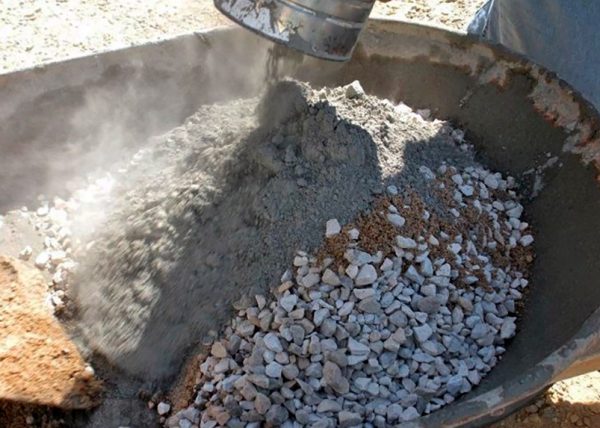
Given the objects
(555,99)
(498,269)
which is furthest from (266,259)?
(555,99)

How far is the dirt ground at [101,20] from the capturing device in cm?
349

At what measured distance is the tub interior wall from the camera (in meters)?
2.05

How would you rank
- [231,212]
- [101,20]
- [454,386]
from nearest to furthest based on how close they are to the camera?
[454,386], [231,212], [101,20]

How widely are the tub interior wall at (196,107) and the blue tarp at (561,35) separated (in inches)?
11.2

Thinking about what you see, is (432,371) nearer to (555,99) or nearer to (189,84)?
(555,99)

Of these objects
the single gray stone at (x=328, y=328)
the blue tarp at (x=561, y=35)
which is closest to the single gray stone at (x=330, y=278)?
the single gray stone at (x=328, y=328)

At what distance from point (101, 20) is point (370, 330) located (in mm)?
2738

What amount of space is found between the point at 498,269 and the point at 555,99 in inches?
23.5

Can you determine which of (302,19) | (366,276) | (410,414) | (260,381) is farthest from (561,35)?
(260,381)

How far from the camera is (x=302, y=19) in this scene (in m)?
1.72

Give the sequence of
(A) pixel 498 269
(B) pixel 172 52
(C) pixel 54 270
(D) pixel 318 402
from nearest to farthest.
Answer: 1. (D) pixel 318 402
2. (A) pixel 498 269
3. (C) pixel 54 270
4. (B) pixel 172 52

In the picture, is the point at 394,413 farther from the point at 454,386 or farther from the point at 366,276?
the point at 366,276

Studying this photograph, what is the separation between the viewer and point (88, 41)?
3.55 m

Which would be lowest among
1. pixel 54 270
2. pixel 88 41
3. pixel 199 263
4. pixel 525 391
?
pixel 88 41
